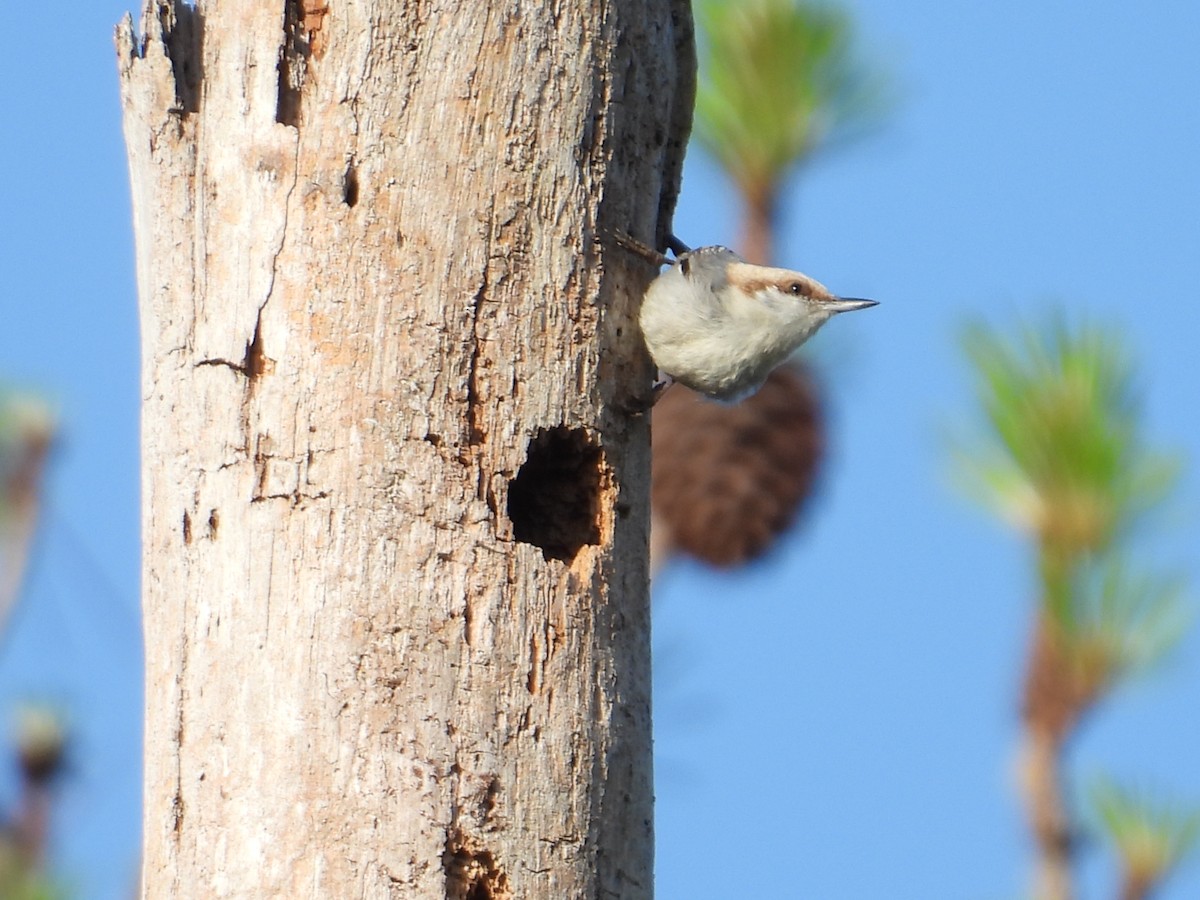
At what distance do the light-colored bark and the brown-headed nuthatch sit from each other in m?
0.13

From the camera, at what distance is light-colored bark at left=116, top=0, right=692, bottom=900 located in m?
2.78

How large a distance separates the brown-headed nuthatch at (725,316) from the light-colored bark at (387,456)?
0.13 meters

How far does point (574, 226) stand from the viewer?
10.4 feet

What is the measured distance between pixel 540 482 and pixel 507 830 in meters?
0.72

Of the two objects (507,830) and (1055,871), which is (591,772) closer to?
(507,830)

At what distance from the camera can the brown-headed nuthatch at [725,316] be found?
3.36 meters

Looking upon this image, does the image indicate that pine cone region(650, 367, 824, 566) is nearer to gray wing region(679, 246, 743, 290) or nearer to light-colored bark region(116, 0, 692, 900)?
gray wing region(679, 246, 743, 290)

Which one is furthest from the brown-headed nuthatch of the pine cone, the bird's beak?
the pine cone

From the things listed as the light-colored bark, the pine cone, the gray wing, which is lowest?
the light-colored bark

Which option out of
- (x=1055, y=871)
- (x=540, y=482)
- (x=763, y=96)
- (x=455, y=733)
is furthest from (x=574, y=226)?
(x=763, y=96)

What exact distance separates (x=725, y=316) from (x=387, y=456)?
3.39ft

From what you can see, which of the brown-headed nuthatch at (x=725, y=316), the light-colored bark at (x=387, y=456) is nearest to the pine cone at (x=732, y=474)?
the brown-headed nuthatch at (x=725, y=316)

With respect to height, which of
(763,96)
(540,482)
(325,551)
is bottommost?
(325,551)

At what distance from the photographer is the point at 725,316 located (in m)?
3.63
